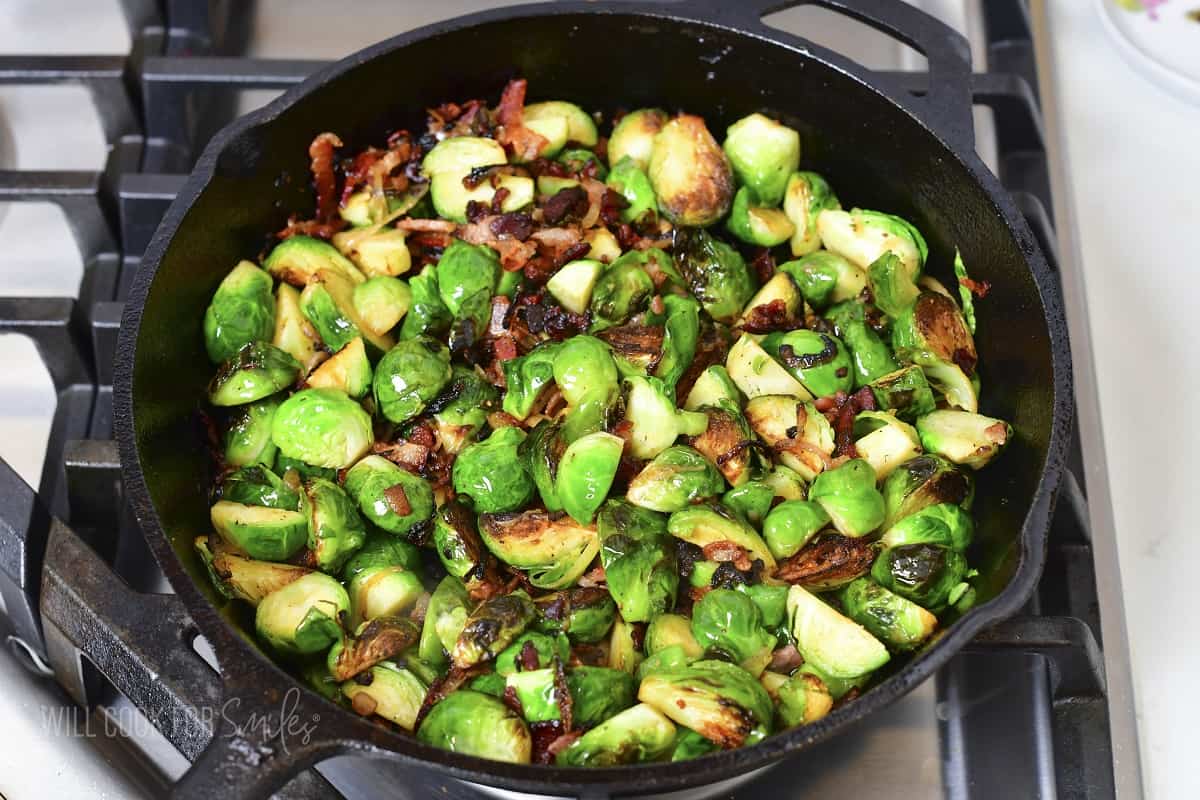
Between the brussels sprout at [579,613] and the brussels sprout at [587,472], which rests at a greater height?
the brussels sprout at [587,472]

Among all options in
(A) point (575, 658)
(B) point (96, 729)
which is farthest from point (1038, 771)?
(B) point (96, 729)

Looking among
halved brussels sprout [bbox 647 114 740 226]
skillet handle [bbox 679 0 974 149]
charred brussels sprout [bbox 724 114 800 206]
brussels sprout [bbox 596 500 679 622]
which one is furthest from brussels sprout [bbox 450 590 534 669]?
skillet handle [bbox 679 0 974 149]

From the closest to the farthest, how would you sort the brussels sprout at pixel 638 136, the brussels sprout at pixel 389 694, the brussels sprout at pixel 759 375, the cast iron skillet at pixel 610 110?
the cast iron skillet at pixel 610 110 → the brussels sprout at pixel 389 694 → the brussels sprout at pixel 759 375 → the brussels sprout at pixel 638 136

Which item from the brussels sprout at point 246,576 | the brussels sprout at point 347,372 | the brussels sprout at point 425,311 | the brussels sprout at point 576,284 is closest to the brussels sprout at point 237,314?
the brussels sprout at point 347,372

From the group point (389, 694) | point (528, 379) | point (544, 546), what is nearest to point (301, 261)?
point (528, 379)

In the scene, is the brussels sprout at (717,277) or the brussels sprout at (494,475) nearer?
the brussels sprout at (494,475)

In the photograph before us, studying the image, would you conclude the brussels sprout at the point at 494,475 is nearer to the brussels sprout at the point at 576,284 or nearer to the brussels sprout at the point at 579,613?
the brussels sprout at the point at 579,613

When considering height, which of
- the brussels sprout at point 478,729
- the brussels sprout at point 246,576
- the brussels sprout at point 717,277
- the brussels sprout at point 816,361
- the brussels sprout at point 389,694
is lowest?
the brussels sprout at point 389,694
